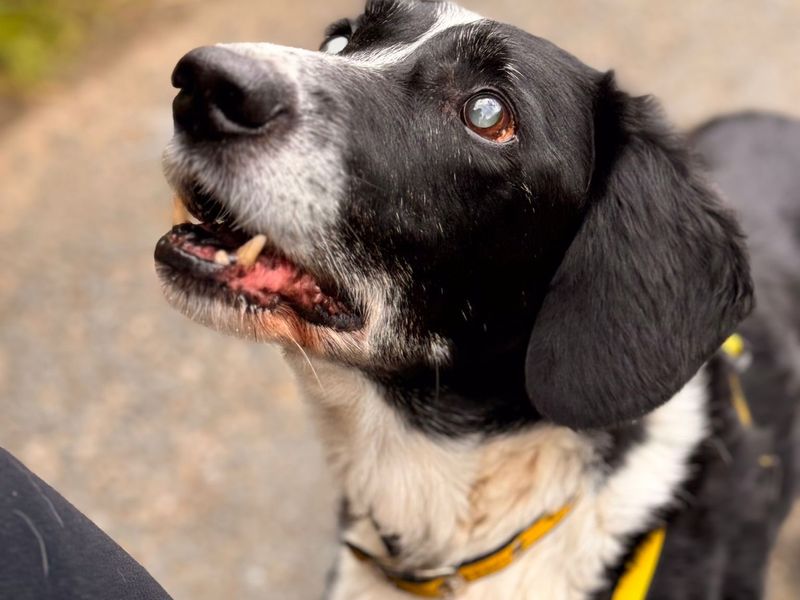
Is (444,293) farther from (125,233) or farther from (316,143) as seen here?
(125,233)

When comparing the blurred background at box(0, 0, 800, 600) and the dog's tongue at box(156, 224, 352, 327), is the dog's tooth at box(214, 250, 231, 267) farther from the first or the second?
the blurred background at box(0, 0, 800, 600)

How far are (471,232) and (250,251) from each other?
0.48m

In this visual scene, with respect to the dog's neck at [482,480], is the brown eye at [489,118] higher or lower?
higher

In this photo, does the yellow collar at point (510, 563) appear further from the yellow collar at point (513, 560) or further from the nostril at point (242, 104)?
the nostril at point (242, 104)

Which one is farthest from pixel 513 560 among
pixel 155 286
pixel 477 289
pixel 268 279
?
pixel 155 286

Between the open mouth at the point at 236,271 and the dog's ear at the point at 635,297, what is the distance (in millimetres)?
480

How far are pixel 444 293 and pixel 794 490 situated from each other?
1.60 m

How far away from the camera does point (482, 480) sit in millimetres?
2229

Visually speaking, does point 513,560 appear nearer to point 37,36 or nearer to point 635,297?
point 635,297

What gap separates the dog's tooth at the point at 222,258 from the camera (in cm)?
188

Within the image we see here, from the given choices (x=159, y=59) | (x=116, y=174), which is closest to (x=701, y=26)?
(x=159, y=59)

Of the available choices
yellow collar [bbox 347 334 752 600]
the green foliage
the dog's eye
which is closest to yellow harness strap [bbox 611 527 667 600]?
yellow collar [bbox 347 334 752 600]

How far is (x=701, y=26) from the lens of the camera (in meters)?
6.04

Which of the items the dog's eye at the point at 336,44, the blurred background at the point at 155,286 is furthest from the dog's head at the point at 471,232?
the blurred background at the point at 155,286
